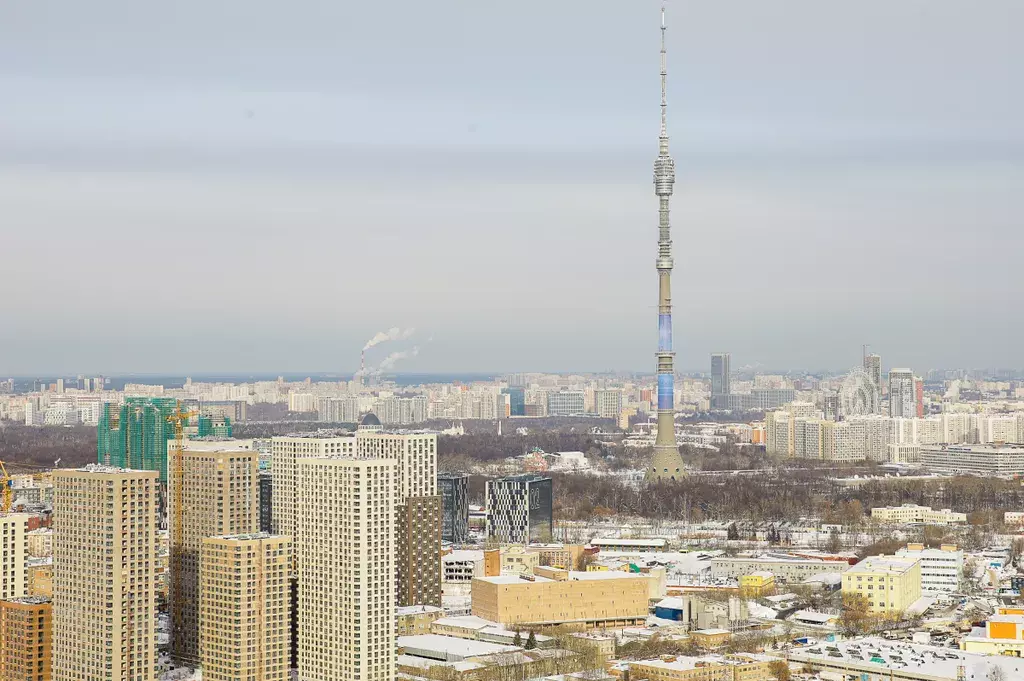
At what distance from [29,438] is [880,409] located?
40.3 m

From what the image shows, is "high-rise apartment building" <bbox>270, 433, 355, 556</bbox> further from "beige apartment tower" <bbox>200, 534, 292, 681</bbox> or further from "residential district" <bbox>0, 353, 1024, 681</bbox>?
"beige apartment tower" <bbox>200, 534, 292, 681</bbox>

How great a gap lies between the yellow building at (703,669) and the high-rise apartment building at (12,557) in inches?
353

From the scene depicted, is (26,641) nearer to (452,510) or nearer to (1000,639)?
(1000,639)

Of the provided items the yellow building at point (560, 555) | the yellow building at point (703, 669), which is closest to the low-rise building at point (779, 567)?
the yellow building at point (560, 555)

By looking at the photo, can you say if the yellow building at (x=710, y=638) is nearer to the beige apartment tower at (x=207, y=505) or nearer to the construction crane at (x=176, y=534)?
the beige apartment tower at (x=207, y=505)

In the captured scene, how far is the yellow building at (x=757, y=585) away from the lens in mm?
32081

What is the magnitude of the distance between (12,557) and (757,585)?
15.3 meters

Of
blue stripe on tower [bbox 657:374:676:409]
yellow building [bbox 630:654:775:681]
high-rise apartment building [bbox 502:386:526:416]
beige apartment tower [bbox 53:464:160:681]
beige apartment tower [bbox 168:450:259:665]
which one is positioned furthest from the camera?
high-rise apartment building [bbox 502:386:526:416]

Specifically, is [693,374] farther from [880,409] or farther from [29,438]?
[29,438]

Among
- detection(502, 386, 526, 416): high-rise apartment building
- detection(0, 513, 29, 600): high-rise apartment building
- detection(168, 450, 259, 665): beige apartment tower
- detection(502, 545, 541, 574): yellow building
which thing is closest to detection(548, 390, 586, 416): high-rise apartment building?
detection(502, 386, 526, 416): high-rise apartment building

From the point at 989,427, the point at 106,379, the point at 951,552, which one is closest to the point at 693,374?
the point at 106,379

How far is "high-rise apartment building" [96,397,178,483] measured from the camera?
46.4 metres

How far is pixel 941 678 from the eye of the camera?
2353cm

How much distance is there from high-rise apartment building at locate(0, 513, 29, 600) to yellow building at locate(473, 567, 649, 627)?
8416mm
